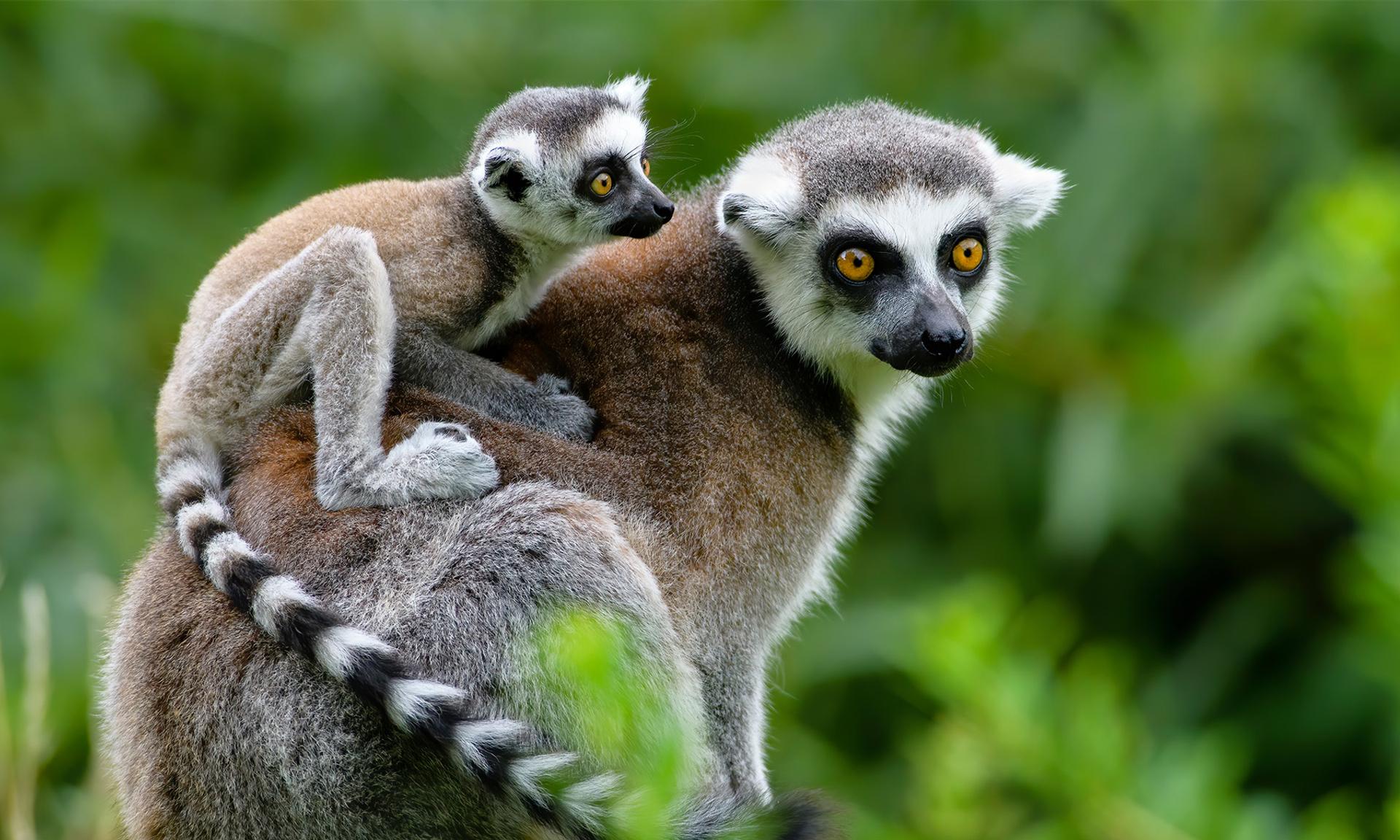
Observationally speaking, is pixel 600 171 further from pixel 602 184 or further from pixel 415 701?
pixel 415 701

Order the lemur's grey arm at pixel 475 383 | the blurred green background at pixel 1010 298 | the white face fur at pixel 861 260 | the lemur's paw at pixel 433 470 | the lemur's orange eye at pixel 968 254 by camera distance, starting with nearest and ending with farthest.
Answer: the lemur's paw at pixel 433 470, the lemur's grey arm at pixel 475 383, the white face fur at pixel 861 260, the lemur's orange eye at pixel 968 254, the blurred green background at pixel 1010 298

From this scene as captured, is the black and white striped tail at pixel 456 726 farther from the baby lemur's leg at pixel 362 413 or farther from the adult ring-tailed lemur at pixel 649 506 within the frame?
the baby lemur's leg at pixel 362 413

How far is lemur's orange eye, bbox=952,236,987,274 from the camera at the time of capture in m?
3.78

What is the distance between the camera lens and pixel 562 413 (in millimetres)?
3459

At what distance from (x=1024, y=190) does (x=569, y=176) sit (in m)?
1.31

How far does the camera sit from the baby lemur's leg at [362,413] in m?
3.17

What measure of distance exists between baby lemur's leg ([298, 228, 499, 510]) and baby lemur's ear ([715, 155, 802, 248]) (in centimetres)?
92

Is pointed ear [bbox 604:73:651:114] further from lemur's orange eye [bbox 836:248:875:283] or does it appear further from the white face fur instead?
lemur's orange eye [bbox 836:248:875:283]

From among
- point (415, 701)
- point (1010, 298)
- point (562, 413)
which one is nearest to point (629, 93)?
point (562, 413)

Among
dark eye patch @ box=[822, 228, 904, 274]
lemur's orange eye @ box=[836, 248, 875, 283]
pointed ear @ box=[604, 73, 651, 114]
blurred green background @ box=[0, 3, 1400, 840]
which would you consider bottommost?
blurred green background @ box=[0, 3, 1400, 840]

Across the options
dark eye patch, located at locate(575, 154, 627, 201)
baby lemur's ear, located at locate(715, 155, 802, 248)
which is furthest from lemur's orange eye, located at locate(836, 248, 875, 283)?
dark eye patch, located at locate(575, 154, 627, 201)

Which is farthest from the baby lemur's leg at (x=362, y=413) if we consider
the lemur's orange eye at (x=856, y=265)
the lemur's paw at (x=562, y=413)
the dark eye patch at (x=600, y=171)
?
the lemur's orange eye at (x=856, y=265)

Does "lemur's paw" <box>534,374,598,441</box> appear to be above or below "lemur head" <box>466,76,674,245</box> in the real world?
below

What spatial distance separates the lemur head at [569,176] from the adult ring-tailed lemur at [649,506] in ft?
0.68
